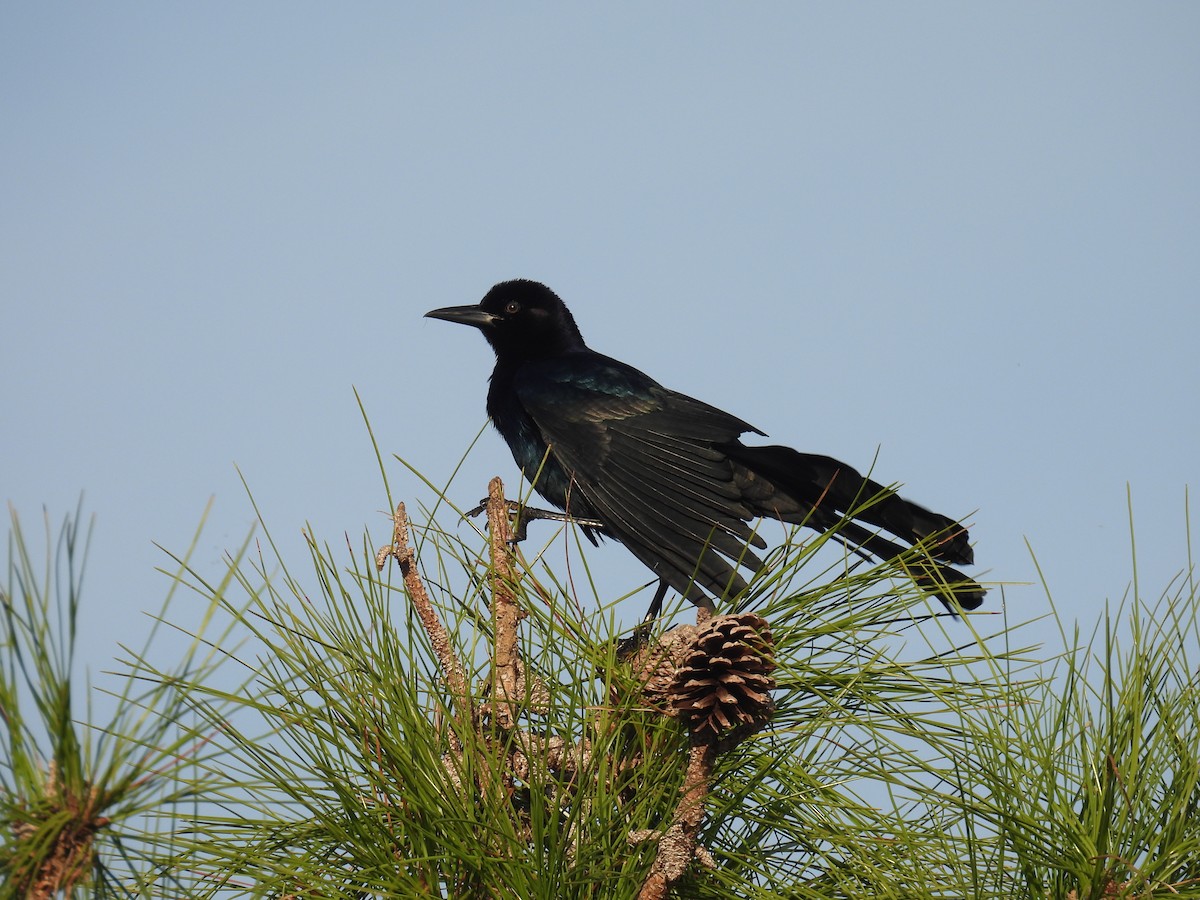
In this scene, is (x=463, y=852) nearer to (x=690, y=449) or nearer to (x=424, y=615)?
(x=424, y=615)

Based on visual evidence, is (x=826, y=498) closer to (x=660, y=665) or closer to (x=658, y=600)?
(x=658, y=600)

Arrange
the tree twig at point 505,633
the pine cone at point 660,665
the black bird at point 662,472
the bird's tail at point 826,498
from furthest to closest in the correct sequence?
1. the black bird at point 662,472
2. the bird's tail at point 826,498
3. the tree twig at point 505,633
4. the pine cone at point 660,665

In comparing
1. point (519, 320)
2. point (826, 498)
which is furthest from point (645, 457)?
point (519, 320)

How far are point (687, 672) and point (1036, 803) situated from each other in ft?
2.12

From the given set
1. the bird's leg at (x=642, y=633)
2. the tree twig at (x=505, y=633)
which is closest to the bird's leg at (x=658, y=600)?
the bird's leg at (x=642, y=633)

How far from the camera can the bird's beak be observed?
6.09 meters

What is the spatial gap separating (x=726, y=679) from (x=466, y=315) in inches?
175

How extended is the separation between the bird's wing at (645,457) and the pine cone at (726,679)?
1969 millimetres

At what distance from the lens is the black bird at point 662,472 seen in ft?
13.5

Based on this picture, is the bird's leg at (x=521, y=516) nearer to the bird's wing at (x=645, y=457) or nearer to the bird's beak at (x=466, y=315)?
the bird's wing at (x=645, y=457)

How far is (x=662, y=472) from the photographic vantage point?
473 centimetres

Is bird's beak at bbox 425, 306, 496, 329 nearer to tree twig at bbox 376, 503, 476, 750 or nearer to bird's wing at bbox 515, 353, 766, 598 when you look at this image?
bird's wing at bbox 515, 353, 766, 598

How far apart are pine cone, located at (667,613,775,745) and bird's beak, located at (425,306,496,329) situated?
172 inches

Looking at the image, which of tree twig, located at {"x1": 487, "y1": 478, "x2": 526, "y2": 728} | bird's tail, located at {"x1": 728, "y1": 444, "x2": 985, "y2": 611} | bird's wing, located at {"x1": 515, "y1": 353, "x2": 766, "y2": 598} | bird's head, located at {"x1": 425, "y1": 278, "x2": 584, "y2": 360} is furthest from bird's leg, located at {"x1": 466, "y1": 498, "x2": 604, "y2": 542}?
bird's head, located at {"x1": 425, "y1": 278, "x2": 584, "y2": 360}
